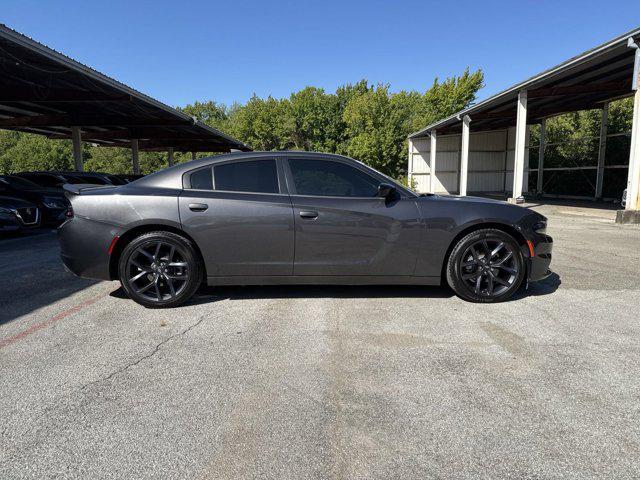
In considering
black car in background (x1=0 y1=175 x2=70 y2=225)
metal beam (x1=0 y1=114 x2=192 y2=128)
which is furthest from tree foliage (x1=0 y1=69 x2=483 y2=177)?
black car in background (x1=0 y1=175 x2=70 y2=225)

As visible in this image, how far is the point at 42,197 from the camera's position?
1095 centimetres

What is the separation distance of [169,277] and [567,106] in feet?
75.5

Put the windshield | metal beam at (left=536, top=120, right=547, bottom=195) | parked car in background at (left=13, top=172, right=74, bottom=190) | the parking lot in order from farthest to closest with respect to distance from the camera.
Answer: metal beam at (left=536, top=120, right=547, bottom=195) < parked car in background at (left=13, top=172, right=74, bottom=190) < the windshield < the parking lot

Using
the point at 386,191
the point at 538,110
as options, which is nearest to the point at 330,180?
the point at 386,191

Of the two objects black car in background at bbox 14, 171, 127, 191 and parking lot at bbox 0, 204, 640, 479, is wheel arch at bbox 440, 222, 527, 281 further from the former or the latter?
black car in background at bbox 14, 171, 127, 191

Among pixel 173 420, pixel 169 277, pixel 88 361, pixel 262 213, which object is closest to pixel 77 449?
pixel 173 420

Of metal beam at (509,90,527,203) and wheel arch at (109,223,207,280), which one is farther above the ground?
metal beam at (509,90,527,203)

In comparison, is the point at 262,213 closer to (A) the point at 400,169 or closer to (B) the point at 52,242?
(B) the point at 52,242

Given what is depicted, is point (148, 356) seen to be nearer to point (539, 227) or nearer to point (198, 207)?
point (198, 207)

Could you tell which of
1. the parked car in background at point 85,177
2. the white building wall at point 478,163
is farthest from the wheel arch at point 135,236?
the white building wall at point 478,163

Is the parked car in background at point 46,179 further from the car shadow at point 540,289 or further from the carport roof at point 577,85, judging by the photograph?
the carport roof at point 577,85

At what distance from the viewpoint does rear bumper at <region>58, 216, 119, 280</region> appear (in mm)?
4109

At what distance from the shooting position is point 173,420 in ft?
7.59

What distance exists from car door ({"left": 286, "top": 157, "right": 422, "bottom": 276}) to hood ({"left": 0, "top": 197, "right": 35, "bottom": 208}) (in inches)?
342
